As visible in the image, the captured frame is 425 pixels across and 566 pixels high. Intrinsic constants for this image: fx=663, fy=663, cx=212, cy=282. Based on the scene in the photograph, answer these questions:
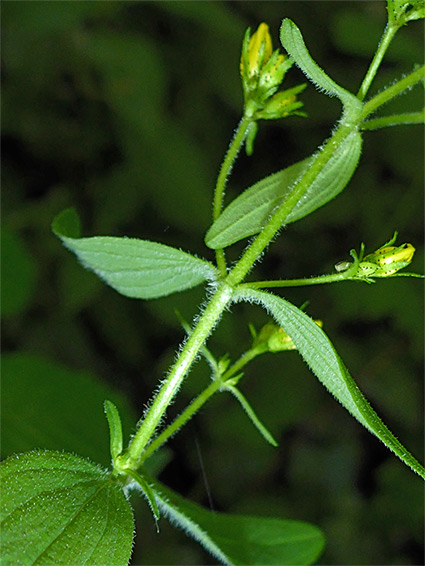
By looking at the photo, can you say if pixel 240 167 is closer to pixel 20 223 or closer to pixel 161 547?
pixel 20 223

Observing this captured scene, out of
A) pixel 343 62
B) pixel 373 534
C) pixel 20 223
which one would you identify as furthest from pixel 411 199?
pixel 20 223

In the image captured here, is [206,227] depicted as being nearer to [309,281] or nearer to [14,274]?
[14,274]

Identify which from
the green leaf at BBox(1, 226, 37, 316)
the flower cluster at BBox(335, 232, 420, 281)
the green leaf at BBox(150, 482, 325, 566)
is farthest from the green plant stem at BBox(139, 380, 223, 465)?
the green leaf at BBox(1, 226, 37, 316)

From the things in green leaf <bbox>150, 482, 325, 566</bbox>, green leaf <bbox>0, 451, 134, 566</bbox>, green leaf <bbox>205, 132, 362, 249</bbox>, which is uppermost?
green leaf <bbox>205, 132, 362, 249</bbox>

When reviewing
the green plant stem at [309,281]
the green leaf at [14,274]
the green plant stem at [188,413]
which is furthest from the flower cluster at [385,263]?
the green leaf at [14,274]

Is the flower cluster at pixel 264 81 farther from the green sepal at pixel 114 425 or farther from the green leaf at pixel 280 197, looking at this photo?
the green sepal at pixel 114 425

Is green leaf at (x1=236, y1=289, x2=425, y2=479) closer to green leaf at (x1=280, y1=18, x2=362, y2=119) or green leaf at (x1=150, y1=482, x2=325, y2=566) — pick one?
green leaf at (x1=280, y1=18, x2=362, y2=119)
